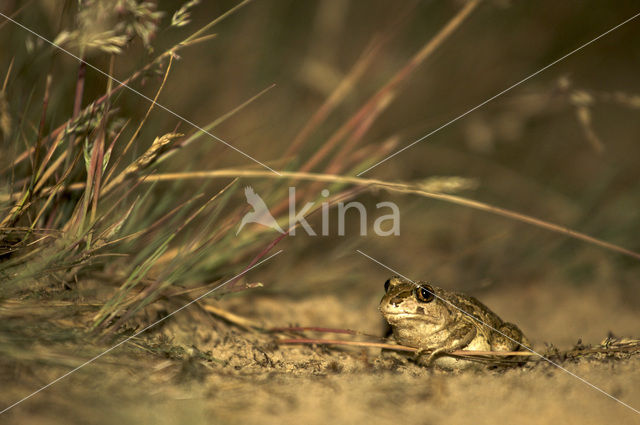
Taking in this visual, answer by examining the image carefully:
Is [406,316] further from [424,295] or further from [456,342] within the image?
[456,342]

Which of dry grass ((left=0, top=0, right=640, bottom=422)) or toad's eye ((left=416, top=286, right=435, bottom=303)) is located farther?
toad's eye ((left=416, top=286, right=435, bottom=303))

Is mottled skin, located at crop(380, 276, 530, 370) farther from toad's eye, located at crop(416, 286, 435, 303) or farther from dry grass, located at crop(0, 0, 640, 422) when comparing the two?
dry grass, located at crop(0, 0, 640, 422)

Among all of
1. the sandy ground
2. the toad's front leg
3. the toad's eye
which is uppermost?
the toad's eye

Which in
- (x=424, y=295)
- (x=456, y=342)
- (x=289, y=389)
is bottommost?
(x=289, y=389)

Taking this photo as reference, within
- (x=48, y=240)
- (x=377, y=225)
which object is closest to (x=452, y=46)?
(x=377, y=225)

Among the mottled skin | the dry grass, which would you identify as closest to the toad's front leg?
the mottled skin

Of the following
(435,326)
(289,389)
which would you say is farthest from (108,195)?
(435,326)

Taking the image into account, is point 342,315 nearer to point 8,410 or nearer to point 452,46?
point 8,410
